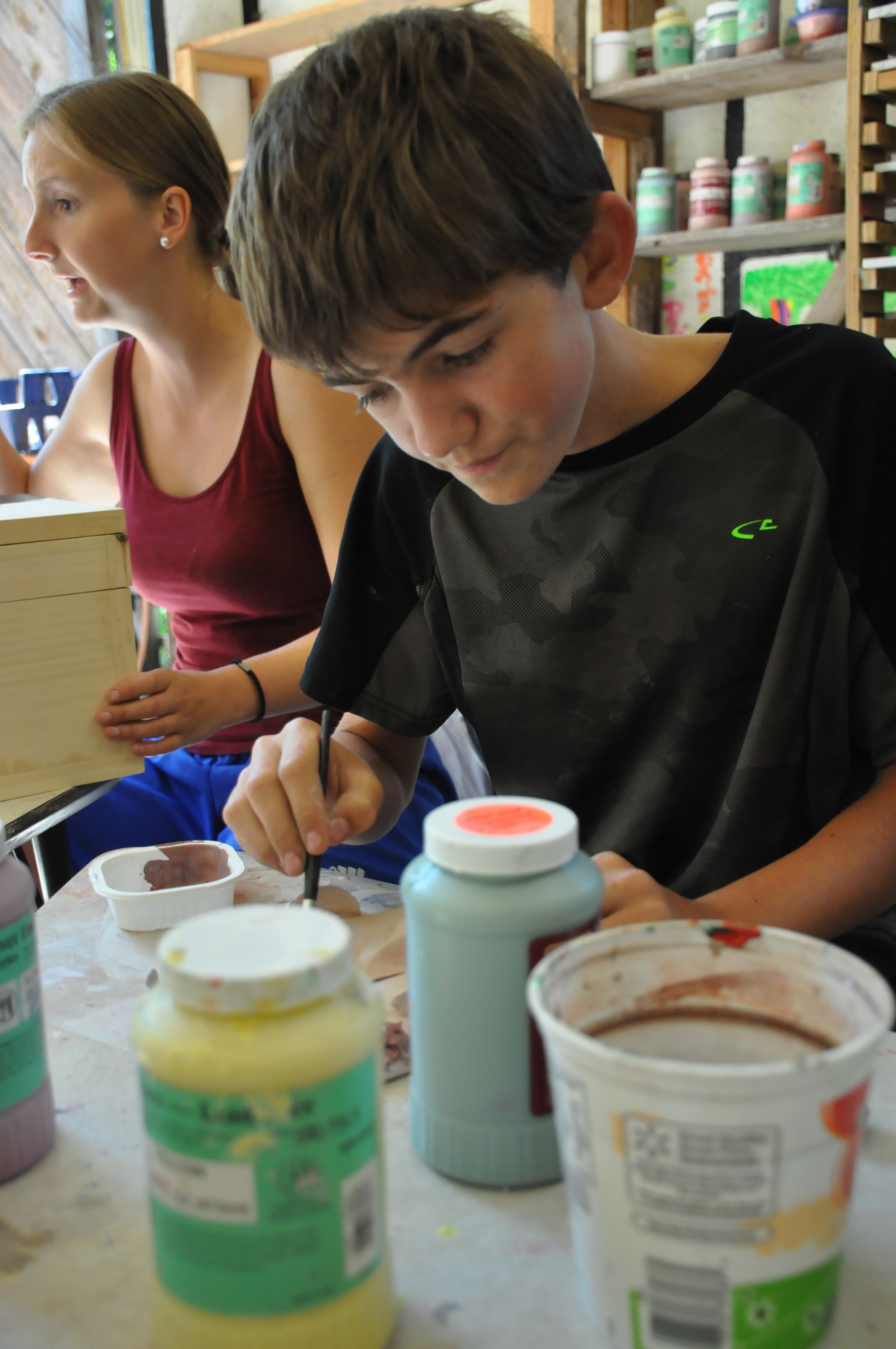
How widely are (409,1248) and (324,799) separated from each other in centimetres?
38

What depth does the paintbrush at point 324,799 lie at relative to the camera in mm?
761

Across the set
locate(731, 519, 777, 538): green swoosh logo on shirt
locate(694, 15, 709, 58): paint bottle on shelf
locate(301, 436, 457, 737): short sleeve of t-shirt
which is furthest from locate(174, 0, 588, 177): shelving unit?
locate(731, 519, 777, 538): green swoosh logo on shirt

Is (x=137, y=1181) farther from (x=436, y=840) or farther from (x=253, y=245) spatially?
(x=253, y=245)

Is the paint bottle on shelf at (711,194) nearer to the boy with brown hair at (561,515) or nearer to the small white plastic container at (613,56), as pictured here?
the small white plastic container at (613,56)

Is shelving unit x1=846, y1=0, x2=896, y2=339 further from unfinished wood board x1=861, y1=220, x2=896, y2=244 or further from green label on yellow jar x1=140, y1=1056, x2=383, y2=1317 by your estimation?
green label on yellow jar x1=140, y1=1056, x2=383, y2=1317

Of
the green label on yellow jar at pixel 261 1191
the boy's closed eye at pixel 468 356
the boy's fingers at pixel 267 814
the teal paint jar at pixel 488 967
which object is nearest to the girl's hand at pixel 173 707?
the boy's fingers at pixel 267 814

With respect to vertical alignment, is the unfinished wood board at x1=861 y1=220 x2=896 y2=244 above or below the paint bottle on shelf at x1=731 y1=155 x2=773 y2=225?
below

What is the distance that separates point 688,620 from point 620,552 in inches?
3.4

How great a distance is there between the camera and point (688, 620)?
3.25 ft

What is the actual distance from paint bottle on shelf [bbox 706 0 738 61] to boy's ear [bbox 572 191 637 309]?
5.45 ft

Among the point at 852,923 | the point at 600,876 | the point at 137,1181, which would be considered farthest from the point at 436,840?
the point at 852,923

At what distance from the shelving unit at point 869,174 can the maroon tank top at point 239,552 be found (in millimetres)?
1135

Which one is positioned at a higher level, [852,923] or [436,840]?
[436,840]

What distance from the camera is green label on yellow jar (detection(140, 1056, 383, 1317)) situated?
410 mm
